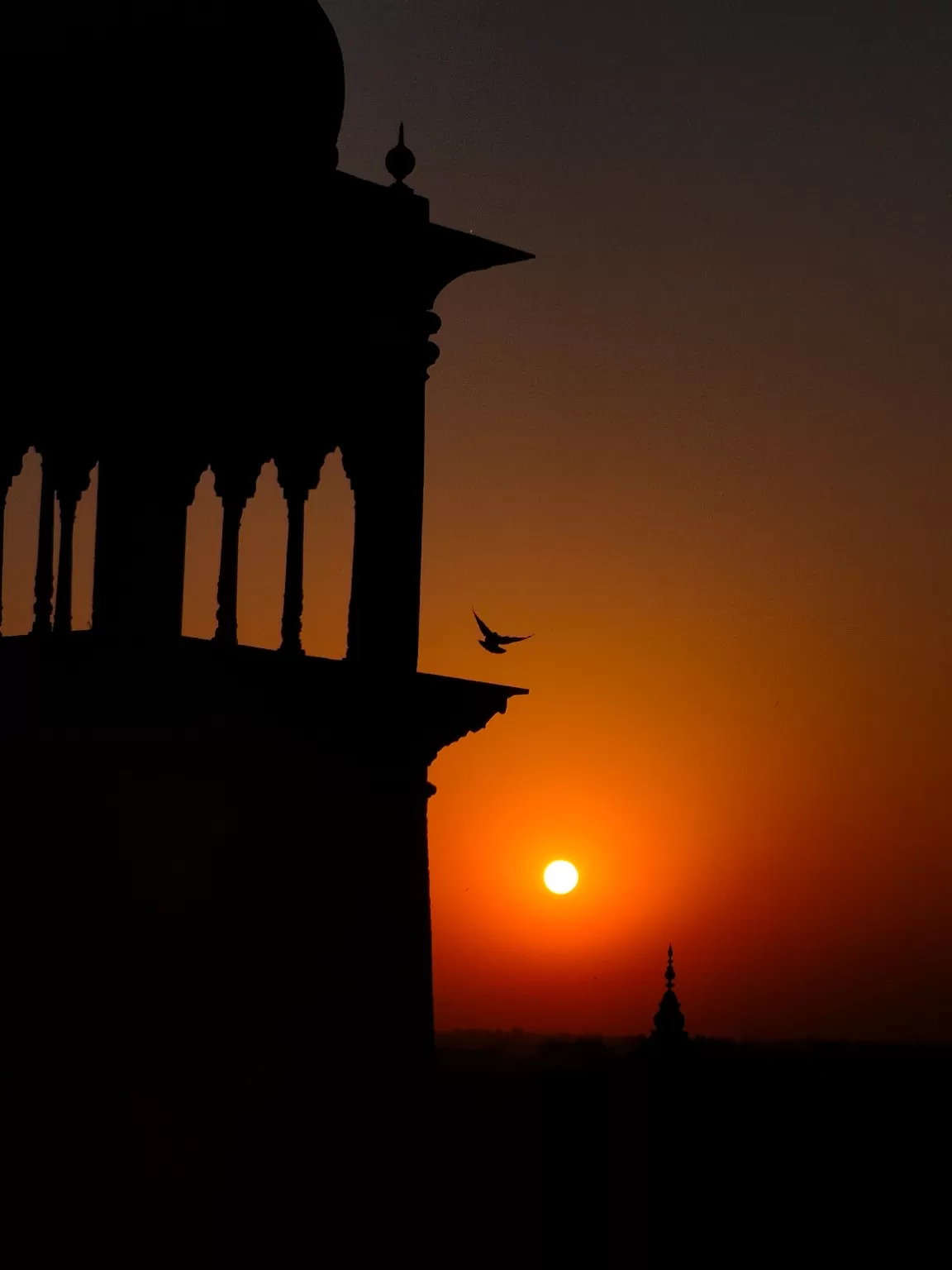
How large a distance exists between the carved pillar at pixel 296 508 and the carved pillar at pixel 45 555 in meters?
1.44

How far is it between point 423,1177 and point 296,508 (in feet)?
14.0

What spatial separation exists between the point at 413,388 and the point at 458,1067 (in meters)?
7.29

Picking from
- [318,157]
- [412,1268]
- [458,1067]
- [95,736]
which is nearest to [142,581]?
[95,736]

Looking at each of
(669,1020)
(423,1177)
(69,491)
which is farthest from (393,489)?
(669,1020)

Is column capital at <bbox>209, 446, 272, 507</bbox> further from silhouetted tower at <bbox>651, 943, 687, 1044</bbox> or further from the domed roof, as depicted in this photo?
silhouetted tower at <bbox>651, 943, 687, 1044</bbox>

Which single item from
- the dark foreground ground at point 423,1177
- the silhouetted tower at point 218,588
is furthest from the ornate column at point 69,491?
the dark foreground ground at point 423,1177

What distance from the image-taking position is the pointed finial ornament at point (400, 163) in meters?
14.9

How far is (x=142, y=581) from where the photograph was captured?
13.5 m

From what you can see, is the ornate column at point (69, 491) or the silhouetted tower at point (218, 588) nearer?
the silhouetted tower at point (218, 588)

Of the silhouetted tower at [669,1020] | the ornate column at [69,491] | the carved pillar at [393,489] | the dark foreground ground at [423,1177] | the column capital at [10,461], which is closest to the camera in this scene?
the dark foreground ground at [423,1177]

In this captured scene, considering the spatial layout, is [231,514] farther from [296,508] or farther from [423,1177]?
[423,1177]

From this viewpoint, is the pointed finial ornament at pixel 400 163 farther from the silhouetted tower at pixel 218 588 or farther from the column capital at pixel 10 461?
the column capital at pixel 10 461

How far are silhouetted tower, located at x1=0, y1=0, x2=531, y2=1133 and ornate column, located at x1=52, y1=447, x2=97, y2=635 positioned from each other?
0.05ft

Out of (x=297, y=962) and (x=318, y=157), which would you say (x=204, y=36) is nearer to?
(x=318, y=157)
